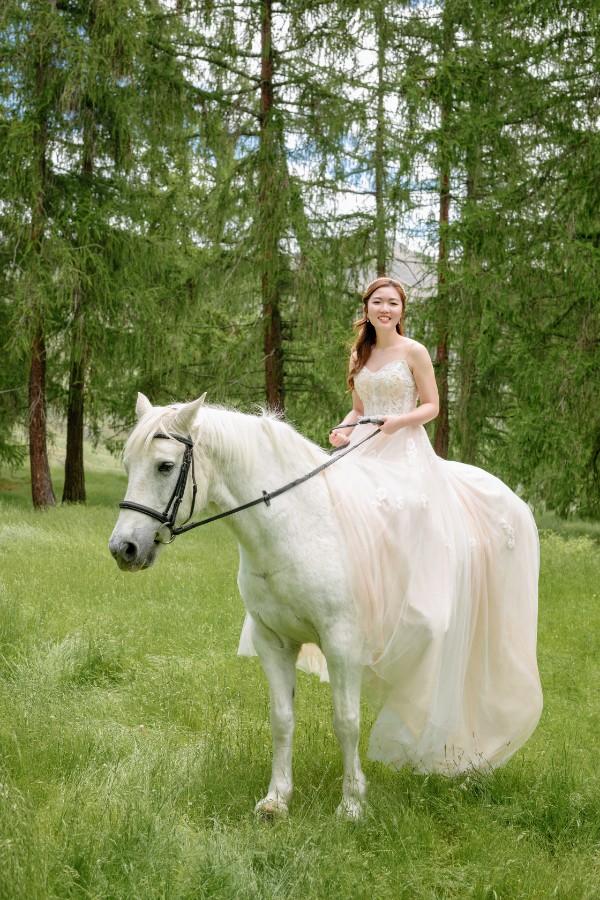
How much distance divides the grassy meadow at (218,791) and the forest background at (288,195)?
6.37 m

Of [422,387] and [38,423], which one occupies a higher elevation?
[422,387]

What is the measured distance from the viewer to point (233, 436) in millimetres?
3688

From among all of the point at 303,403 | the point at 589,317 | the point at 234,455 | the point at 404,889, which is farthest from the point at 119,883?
the point at 303,403

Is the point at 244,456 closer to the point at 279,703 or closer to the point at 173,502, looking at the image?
the point at 173,502

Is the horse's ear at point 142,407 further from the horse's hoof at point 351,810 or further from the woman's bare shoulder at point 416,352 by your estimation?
the horse's hoof at point 351,810

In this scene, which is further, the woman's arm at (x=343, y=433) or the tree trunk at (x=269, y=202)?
the tree trunk at (x=269, y=202)

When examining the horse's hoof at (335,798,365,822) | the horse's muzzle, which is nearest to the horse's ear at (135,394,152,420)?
the horse's muzzle

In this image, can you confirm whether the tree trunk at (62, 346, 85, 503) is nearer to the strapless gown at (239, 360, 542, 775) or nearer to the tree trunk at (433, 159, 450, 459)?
the tree trunk at (433, 159, 450, 459)

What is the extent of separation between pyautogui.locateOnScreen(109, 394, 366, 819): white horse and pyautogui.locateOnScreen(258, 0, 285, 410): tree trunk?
975cm

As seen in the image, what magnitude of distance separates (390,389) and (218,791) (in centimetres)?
220

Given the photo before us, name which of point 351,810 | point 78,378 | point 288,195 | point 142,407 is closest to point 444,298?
point 288,195

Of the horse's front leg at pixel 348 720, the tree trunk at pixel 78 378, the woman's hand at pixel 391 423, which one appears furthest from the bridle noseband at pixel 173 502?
Answer: the tree trunk at pixel 78 378

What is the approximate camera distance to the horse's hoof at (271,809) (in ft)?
12.2

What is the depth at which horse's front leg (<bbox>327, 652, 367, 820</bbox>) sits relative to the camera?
3.73m
